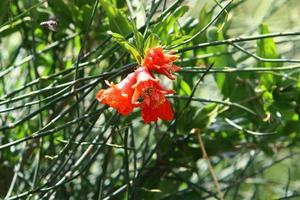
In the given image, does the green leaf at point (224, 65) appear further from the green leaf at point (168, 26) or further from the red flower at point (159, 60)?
the red flower at point (159, 60)

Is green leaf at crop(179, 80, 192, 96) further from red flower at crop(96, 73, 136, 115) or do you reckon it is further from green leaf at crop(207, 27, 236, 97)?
red flower at crop(96, 73, 136, 115)

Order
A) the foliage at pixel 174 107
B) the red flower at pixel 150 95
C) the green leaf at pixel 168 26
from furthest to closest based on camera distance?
the foliage at pixel 174 107, the green leaf at pixel 168 26, the red flower at pixel 150 95

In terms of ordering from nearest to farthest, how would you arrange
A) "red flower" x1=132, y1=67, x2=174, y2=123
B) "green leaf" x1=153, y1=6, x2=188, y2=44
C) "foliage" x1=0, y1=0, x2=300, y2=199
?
"red flower" x1=132, y1=67, x2=174, y2=123
"green leaf" x1=153, y1=6, x2=188, y2=44
"foliage" x1=0, y1=0, x2=300, y2=199

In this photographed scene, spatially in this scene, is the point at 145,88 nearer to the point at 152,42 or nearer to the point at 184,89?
the point at 152,42

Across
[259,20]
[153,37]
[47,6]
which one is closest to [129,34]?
[153,37]

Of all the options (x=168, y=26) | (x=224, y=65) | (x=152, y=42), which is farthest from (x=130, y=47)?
(x=224, y=65)

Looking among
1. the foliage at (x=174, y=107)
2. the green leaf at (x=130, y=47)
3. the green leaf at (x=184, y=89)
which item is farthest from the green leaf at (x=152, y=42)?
the green leaf at (x=184, y=89)

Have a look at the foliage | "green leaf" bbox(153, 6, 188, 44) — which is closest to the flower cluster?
"green leaf" bbox(153, 6, 188, 44)
